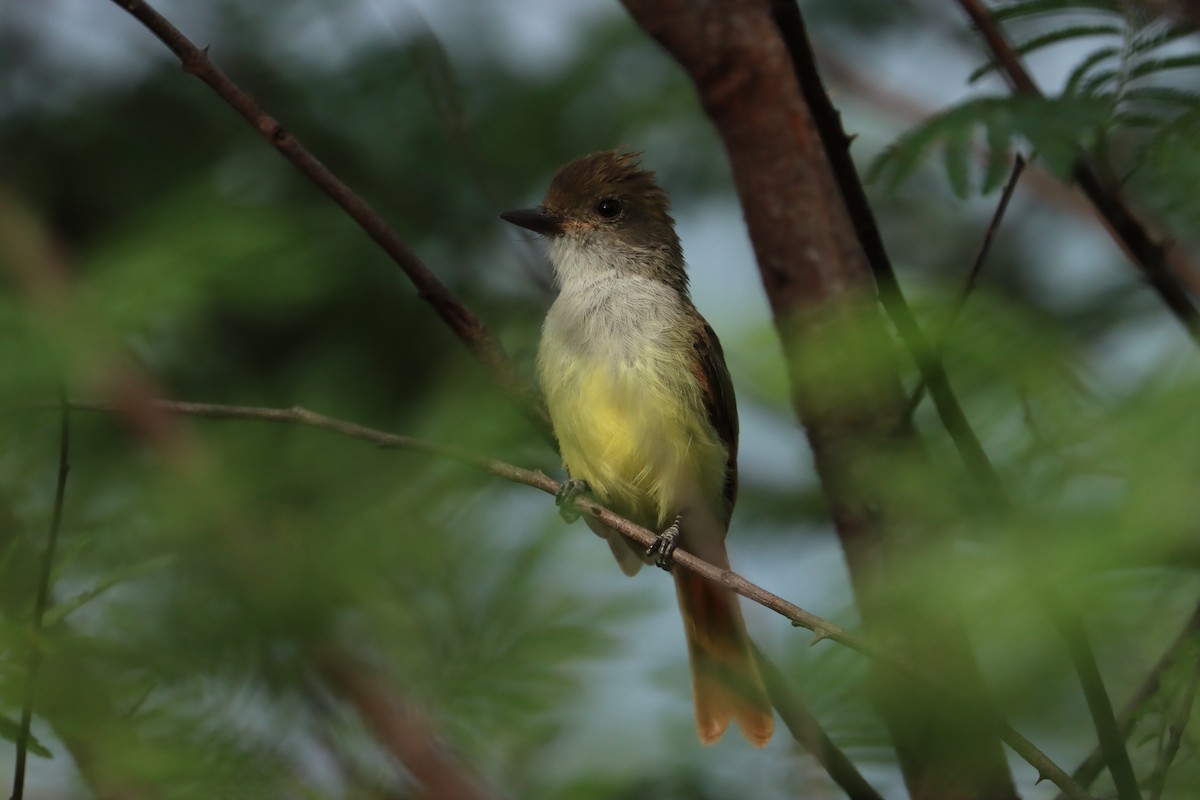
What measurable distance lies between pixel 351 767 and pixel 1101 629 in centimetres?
137

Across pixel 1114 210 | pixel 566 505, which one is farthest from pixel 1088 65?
pixel 566 505

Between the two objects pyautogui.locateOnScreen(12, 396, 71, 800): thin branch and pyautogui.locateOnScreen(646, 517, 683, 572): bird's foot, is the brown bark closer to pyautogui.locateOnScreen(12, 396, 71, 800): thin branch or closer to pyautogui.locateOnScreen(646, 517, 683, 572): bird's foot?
pyautogui.locateOnScreen(646, 517, 683, 572): bird's foot

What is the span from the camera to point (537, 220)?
5.18m

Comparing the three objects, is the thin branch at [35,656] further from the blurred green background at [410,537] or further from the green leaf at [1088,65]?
the green leaf at [1088,65]

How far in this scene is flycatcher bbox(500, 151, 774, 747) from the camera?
15.1 ft

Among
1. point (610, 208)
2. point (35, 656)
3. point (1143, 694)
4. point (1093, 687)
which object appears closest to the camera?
point (35, 656)

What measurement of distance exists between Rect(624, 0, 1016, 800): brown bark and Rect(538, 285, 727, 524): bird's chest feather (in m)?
0.52

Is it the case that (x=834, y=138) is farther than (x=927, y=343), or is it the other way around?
(x=834, y=138)

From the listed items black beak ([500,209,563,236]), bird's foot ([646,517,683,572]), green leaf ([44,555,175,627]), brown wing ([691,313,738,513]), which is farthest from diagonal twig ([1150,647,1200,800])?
black beak ([500,209,563,236])

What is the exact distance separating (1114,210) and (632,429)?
1.63 metres

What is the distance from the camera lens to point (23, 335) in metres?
3.27

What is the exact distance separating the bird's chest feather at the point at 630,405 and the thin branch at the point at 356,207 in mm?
841

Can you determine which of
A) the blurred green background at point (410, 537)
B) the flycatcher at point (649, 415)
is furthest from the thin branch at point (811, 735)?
the flycatcher at point (649, 415)

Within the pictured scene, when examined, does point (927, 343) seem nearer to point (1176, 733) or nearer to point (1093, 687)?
point (1093, 687)
